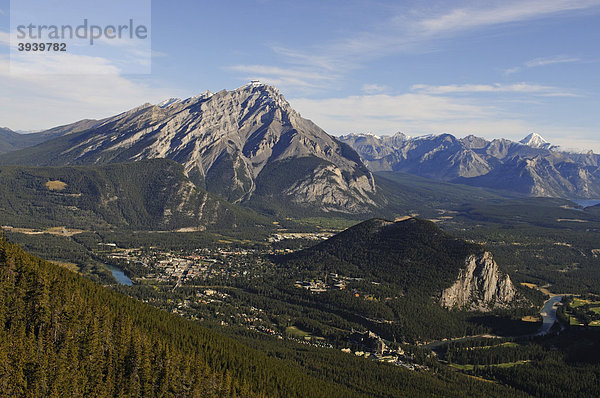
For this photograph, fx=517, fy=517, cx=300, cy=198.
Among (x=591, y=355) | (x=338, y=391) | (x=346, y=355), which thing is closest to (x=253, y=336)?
(x=346, y=355)

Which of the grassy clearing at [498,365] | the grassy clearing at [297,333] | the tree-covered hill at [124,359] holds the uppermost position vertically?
the tree-covered hill at [124,359]

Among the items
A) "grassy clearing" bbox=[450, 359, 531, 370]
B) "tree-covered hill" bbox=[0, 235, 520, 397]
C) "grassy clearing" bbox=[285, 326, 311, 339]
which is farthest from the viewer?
"grassy clearing" bbox=[285, 326, 311, 339]

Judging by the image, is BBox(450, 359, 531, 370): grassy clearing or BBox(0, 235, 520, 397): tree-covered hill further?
BBox(450, 359, 531, 370): grassy clearing

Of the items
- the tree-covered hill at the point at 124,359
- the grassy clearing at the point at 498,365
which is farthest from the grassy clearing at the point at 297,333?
the grassy clearing at the point at 498,365

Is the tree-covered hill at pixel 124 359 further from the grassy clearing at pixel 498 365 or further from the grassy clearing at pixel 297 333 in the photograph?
the grassy clearing at pixel 297 333

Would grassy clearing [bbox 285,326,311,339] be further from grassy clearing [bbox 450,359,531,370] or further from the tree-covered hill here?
grassy clearing [bbox 450,359,531,370]

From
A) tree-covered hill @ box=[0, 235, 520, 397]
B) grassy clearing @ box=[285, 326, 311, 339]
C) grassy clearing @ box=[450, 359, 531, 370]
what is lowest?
grassy clearing @ box=[450, 359, 531, 370]

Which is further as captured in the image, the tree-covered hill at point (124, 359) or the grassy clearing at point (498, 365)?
the grassy clearing at point (498, 365)

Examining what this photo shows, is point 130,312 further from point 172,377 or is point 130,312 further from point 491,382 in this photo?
point 491,382

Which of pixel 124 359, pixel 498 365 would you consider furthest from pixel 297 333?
pixel 124 359

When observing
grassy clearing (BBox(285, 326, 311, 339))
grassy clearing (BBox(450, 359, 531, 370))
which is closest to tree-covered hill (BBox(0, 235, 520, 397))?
grassy clearing (BBox(450, 359, 531, 370))

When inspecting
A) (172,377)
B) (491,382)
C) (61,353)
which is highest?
(61,353)
